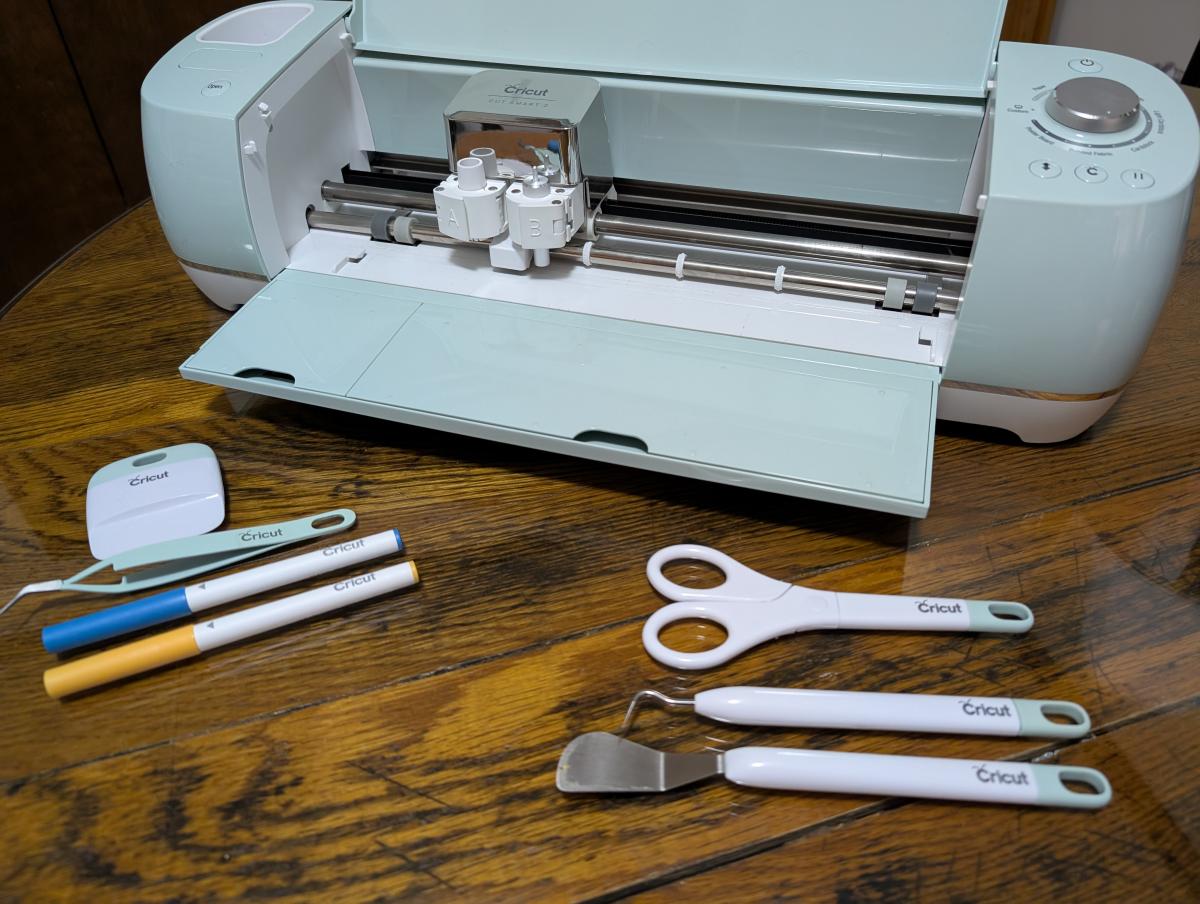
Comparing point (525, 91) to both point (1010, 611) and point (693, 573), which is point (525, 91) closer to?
point (693, 573)

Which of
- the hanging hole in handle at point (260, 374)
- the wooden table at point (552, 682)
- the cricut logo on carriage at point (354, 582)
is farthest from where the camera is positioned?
the hanging hole in handle at point (260, 374)

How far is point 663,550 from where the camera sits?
53 centimetres

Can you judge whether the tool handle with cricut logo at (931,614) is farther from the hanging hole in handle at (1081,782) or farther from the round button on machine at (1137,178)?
the round button on machine at (1137,178)

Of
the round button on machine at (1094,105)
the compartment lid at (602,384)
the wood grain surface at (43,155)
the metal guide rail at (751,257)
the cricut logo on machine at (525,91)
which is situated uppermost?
the round button on machine at (1094,105)

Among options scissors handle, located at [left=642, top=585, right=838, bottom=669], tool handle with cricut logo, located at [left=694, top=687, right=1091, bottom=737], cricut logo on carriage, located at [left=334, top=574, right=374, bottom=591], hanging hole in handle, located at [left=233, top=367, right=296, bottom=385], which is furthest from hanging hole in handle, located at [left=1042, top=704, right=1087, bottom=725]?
hanging hole in handle, located at [left=233, top=367, right=296, bottom=385]

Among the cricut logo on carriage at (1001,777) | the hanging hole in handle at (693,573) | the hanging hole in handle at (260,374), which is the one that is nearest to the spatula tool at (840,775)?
the cricut logo on carriage at (1001,777)

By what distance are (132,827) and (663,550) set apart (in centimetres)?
30

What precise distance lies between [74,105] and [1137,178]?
1.35 meters

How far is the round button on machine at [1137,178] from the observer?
19.6 inches

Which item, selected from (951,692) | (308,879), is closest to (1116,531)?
(951,692)

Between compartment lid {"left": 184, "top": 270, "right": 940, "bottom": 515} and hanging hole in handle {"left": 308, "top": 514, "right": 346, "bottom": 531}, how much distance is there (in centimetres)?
7

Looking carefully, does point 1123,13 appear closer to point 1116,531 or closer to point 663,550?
point 1116,531

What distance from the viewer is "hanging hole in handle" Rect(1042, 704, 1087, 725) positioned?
0.43m

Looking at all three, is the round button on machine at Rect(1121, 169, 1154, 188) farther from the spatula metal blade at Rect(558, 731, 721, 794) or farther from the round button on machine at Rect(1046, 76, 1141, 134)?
the spatula metal blade at Rect(558, 731, 721, 794)
